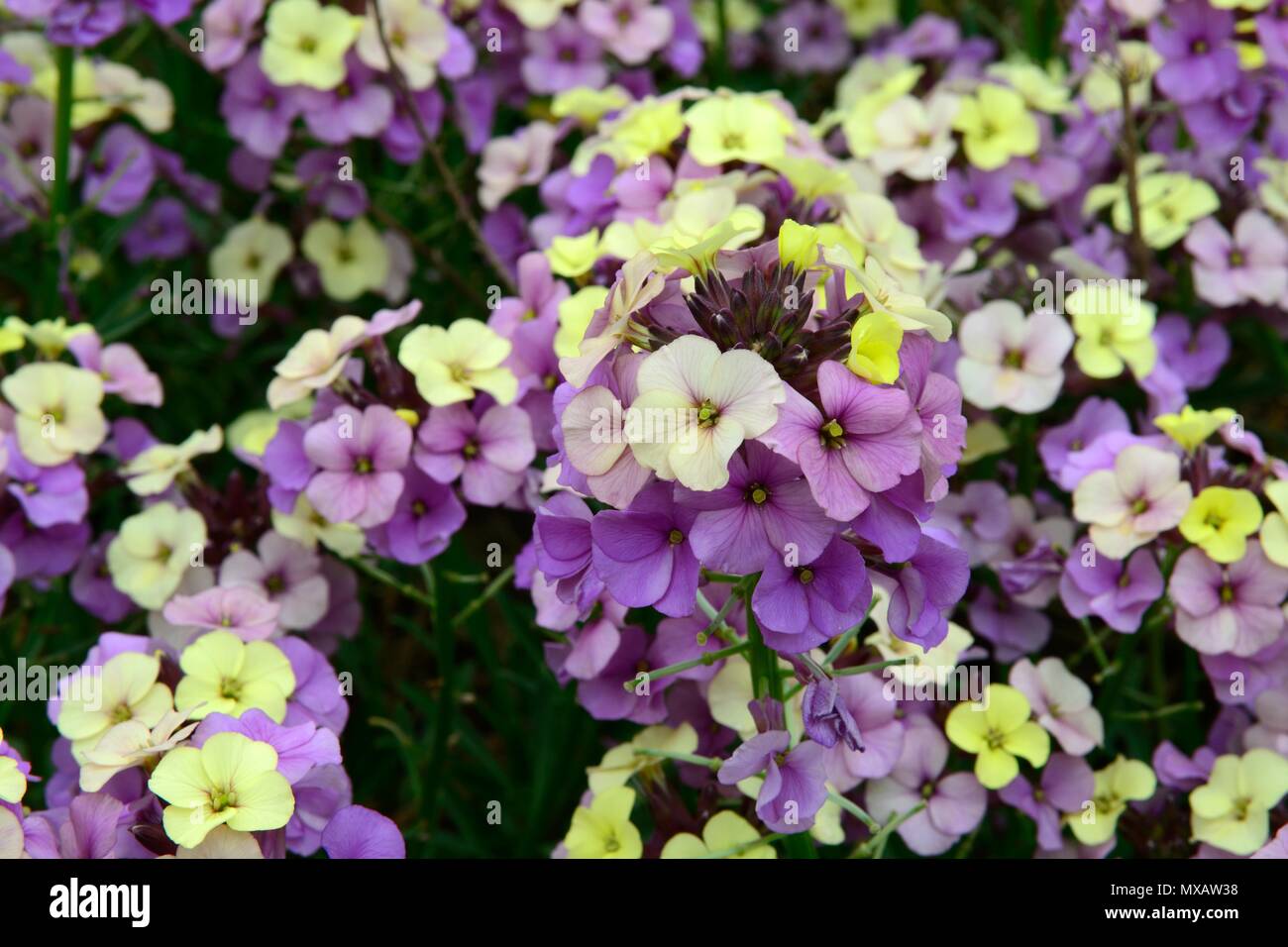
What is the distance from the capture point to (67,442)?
2861mm

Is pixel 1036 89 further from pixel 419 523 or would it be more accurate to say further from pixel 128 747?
pixel 128 747

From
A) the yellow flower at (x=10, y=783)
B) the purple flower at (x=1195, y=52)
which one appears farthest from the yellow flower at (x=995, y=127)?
the yellow flower at (x=10, y=783)

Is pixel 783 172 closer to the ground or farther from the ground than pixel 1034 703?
farther from the ground

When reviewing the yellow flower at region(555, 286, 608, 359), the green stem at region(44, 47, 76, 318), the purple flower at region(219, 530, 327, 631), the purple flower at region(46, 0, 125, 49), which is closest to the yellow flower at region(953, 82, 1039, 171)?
the yellow flower at region(555, 286, 608, 359)

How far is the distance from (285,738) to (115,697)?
39 cm

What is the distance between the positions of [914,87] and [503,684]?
2208 millimetres

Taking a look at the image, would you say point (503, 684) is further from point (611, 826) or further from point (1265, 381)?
point (1265, 381)

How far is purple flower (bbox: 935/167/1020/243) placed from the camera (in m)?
3.37

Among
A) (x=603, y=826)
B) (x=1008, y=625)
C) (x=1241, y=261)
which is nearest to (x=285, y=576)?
(x=603, y=826)

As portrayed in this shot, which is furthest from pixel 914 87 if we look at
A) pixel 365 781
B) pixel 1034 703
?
pixel 365 781

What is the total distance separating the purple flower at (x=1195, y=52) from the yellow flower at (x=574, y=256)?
1.67 meters

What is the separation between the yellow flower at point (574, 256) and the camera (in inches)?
113

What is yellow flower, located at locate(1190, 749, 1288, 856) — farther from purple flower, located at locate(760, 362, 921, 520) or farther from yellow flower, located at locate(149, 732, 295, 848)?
yellow flower, located at locate(149, 732, 295, 848)

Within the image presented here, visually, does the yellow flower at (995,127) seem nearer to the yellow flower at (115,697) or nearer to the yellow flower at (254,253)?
the yellow flower at (254,253)
